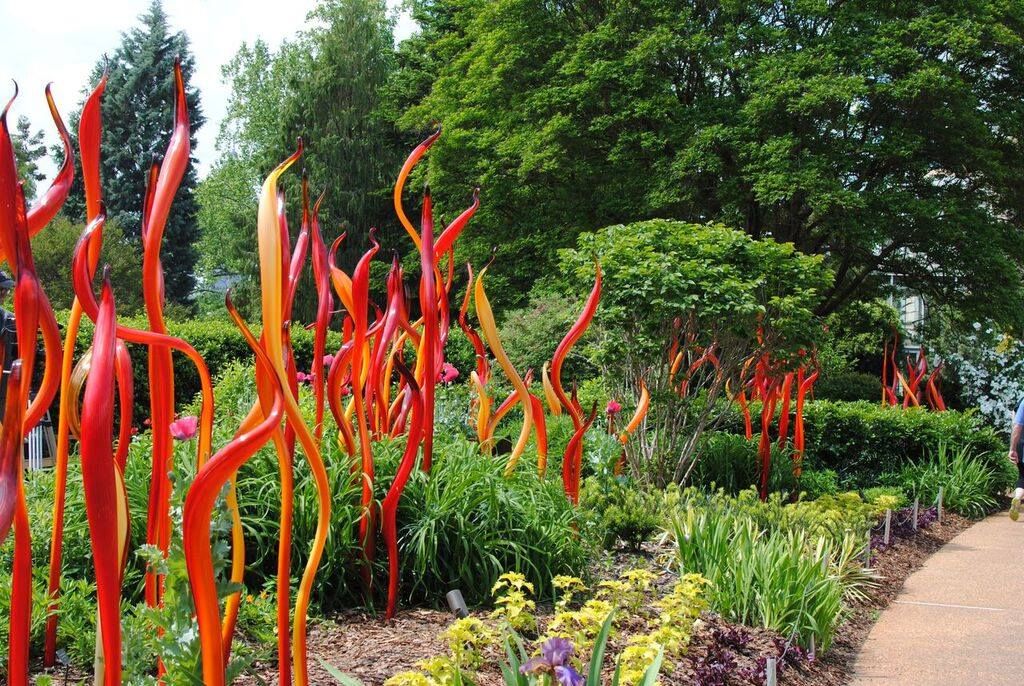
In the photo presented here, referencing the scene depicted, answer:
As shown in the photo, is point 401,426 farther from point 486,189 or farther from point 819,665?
point 486,189

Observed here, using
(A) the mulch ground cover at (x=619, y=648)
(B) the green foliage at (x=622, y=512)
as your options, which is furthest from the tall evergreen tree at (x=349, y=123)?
(A) the mulch ground cover at (x=619, y=648)

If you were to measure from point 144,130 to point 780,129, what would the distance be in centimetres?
2868

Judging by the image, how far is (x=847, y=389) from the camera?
62.7ft

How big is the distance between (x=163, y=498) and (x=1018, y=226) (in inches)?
785

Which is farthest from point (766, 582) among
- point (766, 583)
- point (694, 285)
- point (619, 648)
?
point (694, 285)

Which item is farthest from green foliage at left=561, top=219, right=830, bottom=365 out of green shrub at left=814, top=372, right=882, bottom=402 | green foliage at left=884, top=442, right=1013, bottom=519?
green shrub at left=814, top=372, right=882, bottom=402

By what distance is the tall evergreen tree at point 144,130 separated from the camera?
3722 centimetres

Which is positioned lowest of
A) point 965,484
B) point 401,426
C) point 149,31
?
point 965,484

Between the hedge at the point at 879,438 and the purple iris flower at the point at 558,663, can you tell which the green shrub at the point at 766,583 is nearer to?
the purple iris flower at the point at 558,663

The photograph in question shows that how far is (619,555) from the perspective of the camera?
19.9 ft

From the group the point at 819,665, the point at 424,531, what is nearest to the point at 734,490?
the point at 819,665

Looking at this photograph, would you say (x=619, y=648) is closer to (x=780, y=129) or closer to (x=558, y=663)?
(x=558, y=663)

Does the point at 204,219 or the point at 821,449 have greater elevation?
the point at 204,219

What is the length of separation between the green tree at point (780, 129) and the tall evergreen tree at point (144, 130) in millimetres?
20657
